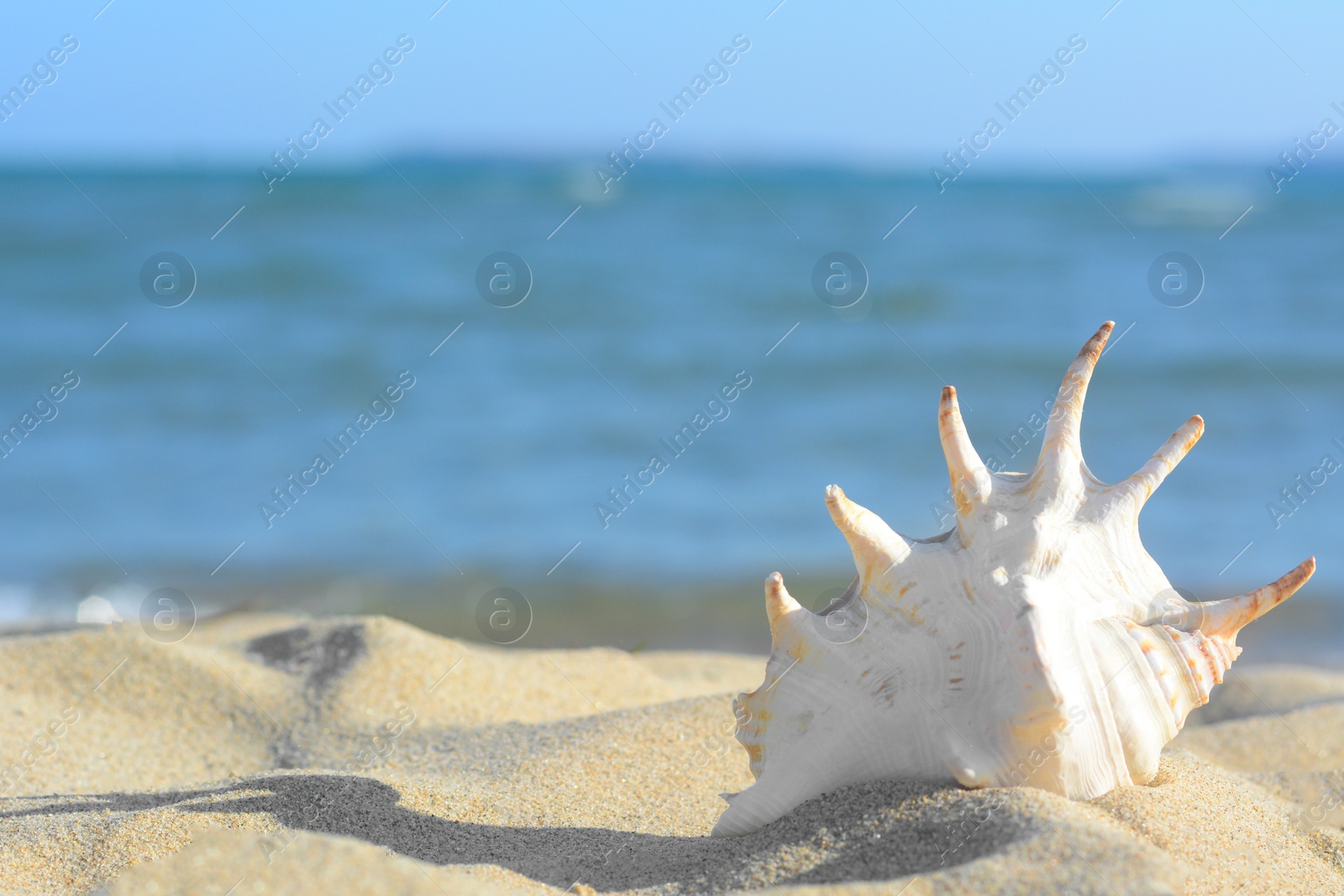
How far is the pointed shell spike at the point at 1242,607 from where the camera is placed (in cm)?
204

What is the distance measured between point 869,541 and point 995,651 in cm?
31

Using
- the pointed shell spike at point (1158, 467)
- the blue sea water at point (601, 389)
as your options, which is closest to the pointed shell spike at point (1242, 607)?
the pointed shell spike at point (1158, 467)

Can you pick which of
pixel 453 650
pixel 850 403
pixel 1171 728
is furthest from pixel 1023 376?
pixel 1171 728

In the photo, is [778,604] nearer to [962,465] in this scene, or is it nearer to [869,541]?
[869,541]

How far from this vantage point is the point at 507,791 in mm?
2674

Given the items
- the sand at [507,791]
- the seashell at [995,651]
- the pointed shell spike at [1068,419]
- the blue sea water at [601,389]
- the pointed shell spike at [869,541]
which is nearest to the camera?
the sand at [507,791]

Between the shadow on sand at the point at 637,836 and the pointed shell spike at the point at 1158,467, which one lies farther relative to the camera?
the pointed shell spike at the point at 1158,467

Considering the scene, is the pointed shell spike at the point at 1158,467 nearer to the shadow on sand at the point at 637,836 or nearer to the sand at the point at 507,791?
the sand at the point at 507,791

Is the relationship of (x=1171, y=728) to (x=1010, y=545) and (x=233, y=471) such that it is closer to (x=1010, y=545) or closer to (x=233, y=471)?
(x=1010, y=545)

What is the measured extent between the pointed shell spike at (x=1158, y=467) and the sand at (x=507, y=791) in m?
0.59

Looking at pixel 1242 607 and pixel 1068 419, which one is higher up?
pixel 1068 419

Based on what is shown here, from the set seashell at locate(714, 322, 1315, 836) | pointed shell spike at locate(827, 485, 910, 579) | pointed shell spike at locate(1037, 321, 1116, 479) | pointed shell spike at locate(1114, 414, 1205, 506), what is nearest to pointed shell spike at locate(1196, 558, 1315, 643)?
seashell at locate(714, 322, 1315, 836)

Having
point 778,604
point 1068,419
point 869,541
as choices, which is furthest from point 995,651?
point 1068,419

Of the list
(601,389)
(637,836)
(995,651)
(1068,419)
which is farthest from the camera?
(601,389)
